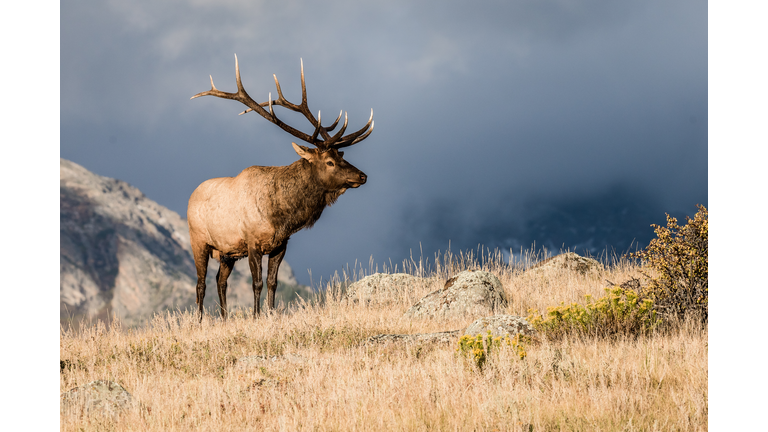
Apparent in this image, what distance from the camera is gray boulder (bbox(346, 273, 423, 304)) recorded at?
12.1 m

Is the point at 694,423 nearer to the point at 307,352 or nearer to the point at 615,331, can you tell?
the point at 615,331

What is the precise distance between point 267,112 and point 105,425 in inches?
245

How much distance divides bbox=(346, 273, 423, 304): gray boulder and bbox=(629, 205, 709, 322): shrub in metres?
5.03

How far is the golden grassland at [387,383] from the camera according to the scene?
4.20 meters

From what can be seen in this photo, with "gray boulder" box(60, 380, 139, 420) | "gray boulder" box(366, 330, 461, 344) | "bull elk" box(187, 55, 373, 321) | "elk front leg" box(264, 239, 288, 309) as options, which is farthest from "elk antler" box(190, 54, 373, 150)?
"gray boulder" box(60, 380, 139, 420)

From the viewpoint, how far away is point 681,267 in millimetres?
7855

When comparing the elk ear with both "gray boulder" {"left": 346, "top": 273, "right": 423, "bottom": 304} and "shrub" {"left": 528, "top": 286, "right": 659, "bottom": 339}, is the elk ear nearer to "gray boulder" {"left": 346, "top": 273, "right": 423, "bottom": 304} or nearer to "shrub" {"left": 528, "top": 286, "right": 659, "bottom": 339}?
"gray boulder" {"left": 346, "top": 273, "right": 423, "bottom": 304}

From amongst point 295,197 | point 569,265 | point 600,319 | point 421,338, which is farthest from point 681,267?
point 295,197

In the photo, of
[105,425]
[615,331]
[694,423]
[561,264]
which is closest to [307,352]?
[105,425]

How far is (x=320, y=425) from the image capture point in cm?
419

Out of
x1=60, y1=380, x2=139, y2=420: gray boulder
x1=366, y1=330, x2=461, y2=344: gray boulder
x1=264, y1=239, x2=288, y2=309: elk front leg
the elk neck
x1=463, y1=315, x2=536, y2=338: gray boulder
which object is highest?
the elk neck

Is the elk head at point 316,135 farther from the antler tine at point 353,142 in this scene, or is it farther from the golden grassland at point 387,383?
the golden grassland at point 387,383

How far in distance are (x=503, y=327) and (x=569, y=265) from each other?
248 inches

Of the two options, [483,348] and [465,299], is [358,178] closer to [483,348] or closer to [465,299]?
[465,299]
